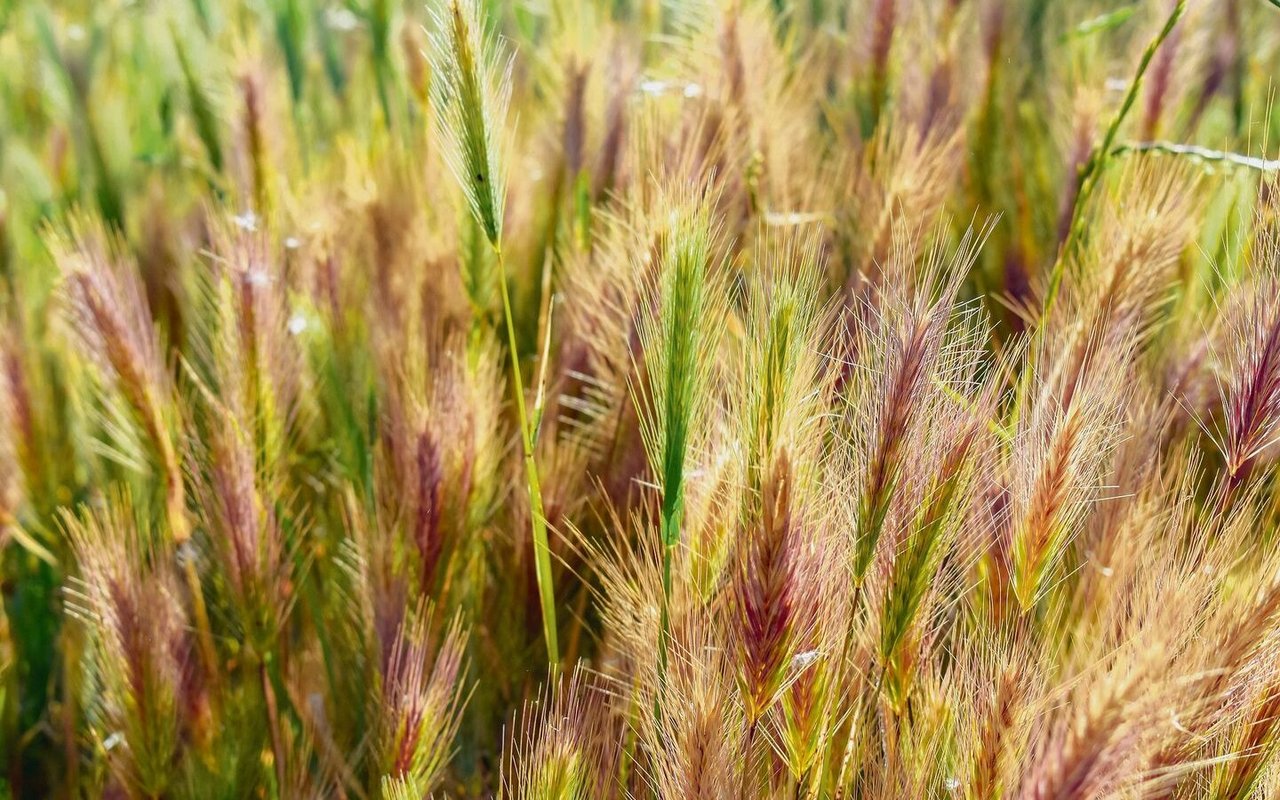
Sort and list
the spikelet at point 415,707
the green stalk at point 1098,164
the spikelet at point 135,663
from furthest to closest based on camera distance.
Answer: the green stalk at point 1098,164, the spikelet at point 135,663, the spikelet at point 415,707

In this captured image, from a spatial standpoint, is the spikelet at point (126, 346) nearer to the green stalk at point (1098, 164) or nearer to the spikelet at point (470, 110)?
the spikelet at point (470, 110)

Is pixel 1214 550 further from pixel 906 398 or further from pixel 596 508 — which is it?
pixel 596 508

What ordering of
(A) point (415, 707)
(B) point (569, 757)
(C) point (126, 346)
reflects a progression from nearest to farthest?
1. (B) point (569, 757)
2. (A) point (415, 707)
3. (C) point (126, 346)

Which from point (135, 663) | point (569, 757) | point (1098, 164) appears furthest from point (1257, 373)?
point (135, 663)

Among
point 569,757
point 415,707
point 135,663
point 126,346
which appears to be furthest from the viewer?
point 126,346

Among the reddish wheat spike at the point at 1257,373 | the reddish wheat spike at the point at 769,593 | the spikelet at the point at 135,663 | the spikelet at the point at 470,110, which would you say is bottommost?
the spikelet at the point at 135,663

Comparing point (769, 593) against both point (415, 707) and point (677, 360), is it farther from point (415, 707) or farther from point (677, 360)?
point (415, 707)

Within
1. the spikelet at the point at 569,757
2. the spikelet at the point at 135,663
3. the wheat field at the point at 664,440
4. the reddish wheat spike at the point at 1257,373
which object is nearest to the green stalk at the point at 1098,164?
the wheat field at the point at 664,440

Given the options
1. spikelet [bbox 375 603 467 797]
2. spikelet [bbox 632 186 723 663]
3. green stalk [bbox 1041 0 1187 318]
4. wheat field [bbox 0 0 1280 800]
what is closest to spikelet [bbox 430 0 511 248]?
wheat field [bbox 0 0 1280 800]

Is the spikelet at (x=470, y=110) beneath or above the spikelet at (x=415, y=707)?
above
